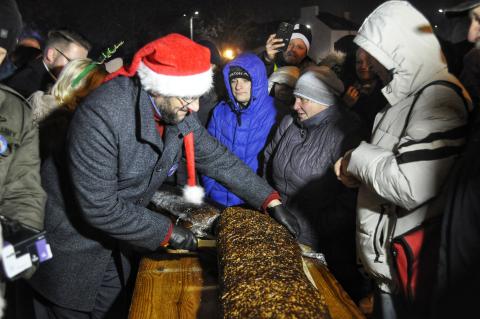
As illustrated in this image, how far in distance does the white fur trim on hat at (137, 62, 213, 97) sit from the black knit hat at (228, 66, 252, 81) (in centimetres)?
155

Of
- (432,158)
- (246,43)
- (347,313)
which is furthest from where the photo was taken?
(246,43)

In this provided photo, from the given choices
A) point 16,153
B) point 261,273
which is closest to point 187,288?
point 261,273

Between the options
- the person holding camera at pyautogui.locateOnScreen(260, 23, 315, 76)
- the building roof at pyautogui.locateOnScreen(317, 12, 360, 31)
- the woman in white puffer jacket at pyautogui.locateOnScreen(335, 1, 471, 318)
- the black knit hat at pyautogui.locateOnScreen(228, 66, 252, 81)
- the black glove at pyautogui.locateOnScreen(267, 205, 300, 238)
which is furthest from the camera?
the building roof at pyautogui.locateOnScreen(317, 12, 360, 31)

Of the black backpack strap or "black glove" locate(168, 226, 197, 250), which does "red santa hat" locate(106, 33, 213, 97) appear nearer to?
"black glove" locate(168, 226, 197, 250)

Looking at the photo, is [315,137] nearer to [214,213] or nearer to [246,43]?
[214,213]

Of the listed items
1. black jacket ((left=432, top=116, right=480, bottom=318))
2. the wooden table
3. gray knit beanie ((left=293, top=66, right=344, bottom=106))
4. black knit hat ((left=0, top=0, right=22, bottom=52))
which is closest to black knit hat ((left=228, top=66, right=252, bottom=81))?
gray knit beanie ((left=293, top=66, right=344, bottom=106))

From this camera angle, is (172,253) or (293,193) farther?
(293,193)

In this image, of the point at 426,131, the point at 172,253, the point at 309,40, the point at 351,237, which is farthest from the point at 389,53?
the point at 309,40

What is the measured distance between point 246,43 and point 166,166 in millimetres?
23925

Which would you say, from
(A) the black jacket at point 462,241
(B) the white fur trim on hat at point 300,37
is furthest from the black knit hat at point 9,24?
(B) the white fur trim on hat at point 300,37

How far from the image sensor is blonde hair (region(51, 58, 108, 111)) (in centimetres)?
252

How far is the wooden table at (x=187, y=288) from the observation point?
1923 millimetres

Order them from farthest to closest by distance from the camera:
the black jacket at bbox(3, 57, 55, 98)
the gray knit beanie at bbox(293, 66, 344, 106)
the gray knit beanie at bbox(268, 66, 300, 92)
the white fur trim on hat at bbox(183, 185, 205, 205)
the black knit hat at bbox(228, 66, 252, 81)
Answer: the gray knit beanie at bbox(268, 66, 300, 92) → the black jacket at bbox(3, 57, 55, 98) → the black knit hat at bbox(228, 66, 252, 81) → the gray knit beanie at bbox(293, 66, 344, 106) → the white fur trim on hat at bbox(183, 185, 205, 205)

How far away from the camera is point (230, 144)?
12.0ft
